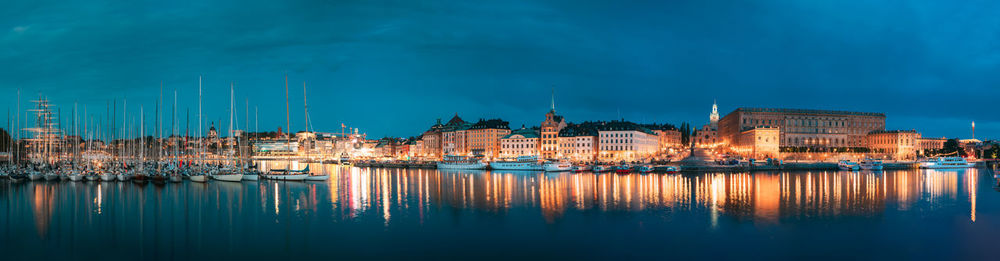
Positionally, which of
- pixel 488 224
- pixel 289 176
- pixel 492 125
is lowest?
pixel 488 224

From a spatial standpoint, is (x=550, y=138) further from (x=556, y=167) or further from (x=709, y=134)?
(x=709, y=134)

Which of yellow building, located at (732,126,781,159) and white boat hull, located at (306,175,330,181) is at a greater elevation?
yellow building, located at (732,126,781,159)

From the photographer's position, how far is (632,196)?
32.2m

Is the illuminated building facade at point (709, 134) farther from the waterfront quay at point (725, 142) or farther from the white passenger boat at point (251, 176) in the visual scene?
the white passenger boat at point (251, 176)

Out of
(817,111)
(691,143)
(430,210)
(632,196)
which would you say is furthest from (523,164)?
(691,143)

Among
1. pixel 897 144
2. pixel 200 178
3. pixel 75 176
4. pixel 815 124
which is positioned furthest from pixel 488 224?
pixel 815 124

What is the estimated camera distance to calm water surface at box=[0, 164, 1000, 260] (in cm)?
1680

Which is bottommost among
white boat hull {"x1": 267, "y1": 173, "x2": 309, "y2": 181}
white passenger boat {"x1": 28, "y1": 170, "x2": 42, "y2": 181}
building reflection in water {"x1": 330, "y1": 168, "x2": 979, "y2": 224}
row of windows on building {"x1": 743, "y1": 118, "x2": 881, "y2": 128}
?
building reflection in water {"x1": 330, "y1": 168, "x2": 979, "y2": 224}

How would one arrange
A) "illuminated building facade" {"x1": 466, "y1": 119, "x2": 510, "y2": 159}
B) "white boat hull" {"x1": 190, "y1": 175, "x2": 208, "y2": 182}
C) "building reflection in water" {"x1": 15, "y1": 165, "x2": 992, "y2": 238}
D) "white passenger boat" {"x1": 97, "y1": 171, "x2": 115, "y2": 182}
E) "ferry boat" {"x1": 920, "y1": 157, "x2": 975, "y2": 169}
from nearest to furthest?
"building reflection in water" {"x1": 15, "y1": 165, "x2": 992, "y2": 238} → "white passenger boat" {"x1": 97, "y1": 171, "x2": 115, "y2": 182} → "white boat hull" {"x1": 190, "y1": 175, "x2": 208, "y2": 182} → "ferry boat" {"x1": 920, "y1": 157, "x2": 975, "y2": 169} → "illuminated building facade" {"x1": 466, "y1": 119, "x2": 510, "y2": 159}

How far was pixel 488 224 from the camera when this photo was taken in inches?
846

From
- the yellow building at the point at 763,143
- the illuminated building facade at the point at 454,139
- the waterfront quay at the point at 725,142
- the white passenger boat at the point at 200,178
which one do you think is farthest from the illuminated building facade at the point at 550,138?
the white passenger boat at the point at 200,178

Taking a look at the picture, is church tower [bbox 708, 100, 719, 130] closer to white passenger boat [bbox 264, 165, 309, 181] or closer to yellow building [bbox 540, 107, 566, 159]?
yellow building [bbox 540, 107, 566, 159]

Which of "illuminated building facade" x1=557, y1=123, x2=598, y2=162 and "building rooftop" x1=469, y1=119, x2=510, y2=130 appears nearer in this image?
"illuminated building facade" x1=557, y1=123, x2=598, y2=162

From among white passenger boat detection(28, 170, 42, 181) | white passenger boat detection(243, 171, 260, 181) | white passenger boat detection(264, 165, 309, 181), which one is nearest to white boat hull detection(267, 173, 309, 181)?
white passenger boat detection(264, 165, 309, 181)
